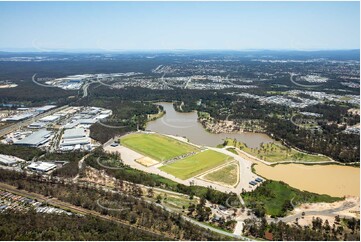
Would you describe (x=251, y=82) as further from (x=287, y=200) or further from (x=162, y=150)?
(x=287, y=200)

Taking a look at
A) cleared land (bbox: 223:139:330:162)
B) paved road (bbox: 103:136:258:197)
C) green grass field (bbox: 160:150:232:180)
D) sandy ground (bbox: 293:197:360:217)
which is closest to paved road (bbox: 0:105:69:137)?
paved road (bbox: 103:136:258:197)

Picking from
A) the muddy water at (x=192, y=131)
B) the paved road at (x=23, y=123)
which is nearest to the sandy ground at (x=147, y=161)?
the muddy water at (x=192, y=131)

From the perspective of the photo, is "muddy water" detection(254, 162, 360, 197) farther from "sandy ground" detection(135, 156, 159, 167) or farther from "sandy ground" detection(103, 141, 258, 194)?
"sandy ground" detection(135, 156, 159, 167)

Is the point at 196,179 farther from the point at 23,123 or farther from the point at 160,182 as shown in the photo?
the point at 23,123

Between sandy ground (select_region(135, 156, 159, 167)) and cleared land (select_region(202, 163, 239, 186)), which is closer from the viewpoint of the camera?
cleared land (select_region(202, 163, 239, 186))

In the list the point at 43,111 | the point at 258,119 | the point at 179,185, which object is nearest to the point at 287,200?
the point at 179,185

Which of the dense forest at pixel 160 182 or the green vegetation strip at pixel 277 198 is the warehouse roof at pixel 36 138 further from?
the green vegetation strip at pixel 277 198

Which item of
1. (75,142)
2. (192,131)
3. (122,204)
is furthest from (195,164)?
(75,142)
